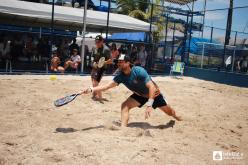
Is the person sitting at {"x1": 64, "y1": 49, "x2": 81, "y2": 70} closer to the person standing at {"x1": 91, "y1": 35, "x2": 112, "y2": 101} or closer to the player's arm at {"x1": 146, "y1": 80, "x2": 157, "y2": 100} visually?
the person standing at {"x1": 91, "y1": 35, "x2": 112, "y2": 101}

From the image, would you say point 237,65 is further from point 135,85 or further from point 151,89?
point 151,89

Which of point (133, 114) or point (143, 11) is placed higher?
point (143, 11)

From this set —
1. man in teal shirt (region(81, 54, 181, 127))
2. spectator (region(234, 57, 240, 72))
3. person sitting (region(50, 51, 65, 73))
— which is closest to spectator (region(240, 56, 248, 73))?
spectator (region(234, 57, 240, 72))

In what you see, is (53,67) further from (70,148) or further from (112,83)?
(70,148)

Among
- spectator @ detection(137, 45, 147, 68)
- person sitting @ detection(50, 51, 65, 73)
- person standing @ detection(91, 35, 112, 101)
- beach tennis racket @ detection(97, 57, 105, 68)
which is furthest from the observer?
spectator @ detection(137, 45, 147, 68)

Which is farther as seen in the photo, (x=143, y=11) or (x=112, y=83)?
(x=143, y=11)

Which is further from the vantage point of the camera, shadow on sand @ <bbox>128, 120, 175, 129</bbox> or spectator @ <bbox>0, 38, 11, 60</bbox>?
spectator @ <bbox>0, 38, 11, 60</bbox>

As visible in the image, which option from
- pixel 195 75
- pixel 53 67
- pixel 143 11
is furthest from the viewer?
pixel 143 11

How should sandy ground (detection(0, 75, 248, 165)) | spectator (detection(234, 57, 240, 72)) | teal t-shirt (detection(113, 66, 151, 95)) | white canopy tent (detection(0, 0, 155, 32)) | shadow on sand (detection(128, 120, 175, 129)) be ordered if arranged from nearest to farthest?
sandy ground (detection(0, 75, 248, 165))
teal t-shirt (detection(113, 66, 151, 95))
shadow on sand (detection(128, 120, 175, 129))
white canopy tent (detection(0, 0, 155, 32))
spectator (detection(234, 57, 240, 72))

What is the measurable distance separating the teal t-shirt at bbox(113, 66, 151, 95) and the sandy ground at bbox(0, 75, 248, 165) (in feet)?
2.46

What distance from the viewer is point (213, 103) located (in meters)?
10.3

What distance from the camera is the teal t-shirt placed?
5.90 metres

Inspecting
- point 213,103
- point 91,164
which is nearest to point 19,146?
Answer: point 91,164

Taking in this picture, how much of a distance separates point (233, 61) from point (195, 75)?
237cm
